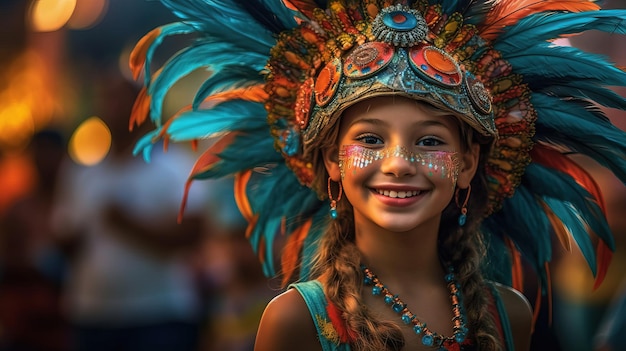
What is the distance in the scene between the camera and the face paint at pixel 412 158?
2393 millimetres

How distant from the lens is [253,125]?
2877 mm

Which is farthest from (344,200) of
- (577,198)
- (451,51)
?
(577,198)

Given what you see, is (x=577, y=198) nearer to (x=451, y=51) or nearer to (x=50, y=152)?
(x=451, y=51)

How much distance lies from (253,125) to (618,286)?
233 cm

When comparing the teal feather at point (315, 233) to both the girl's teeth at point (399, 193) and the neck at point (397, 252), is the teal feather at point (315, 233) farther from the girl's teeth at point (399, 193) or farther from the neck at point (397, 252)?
the girl's teeth at point (399, 193)

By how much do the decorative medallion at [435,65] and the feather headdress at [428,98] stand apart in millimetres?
12

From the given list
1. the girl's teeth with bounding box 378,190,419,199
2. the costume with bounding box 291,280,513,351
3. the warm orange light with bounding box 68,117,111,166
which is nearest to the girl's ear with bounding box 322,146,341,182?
the girl's teeth with bounding box 378,190,419,199

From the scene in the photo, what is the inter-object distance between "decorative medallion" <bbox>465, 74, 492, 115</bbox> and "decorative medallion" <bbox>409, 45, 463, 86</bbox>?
0.05 meters

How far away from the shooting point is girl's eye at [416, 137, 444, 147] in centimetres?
244

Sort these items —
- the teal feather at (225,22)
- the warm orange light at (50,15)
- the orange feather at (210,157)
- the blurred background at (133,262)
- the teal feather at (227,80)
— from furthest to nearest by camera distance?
the warm orange light at (50,15) → the blurred background at (133,262) → the orange feather at (210,157) → the teal feather at (227,80) → the teal feather at (225,22)

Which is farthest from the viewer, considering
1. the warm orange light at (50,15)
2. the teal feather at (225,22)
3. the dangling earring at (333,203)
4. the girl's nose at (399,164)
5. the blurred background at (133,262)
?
the warm orange light at (50,15)

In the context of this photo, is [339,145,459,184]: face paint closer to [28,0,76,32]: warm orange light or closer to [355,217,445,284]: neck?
[355,217,445,284]: neck

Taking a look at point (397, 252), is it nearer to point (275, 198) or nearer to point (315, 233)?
point (315, 233)

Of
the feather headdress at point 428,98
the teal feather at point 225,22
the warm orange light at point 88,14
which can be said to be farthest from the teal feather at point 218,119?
the warm orange light at point 88,14
